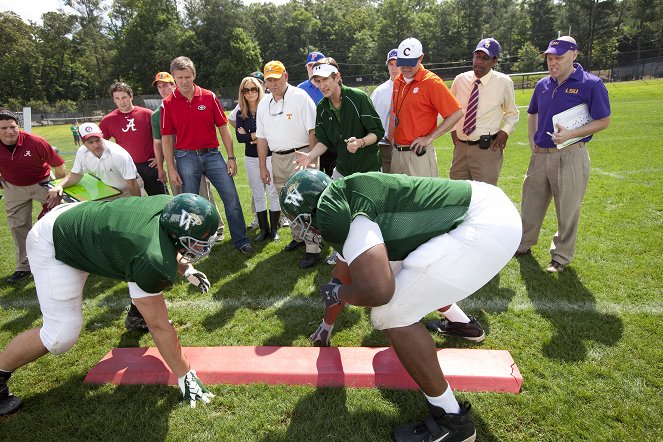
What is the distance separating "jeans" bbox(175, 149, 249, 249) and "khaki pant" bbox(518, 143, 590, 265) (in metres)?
3.64

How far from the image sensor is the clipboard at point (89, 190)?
14.2 ft

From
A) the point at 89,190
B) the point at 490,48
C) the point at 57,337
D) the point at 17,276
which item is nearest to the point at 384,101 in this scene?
the point at 490,48

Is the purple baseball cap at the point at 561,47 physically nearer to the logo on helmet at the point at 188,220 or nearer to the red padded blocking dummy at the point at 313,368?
the red padded blocking dummy at the point at 313,368

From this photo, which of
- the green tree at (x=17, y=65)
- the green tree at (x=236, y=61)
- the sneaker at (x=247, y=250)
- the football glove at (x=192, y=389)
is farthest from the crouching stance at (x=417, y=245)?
the green tree at (x=17, y=65)

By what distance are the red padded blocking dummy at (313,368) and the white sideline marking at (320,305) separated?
840mm

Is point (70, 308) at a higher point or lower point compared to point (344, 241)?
lower

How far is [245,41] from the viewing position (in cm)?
5709

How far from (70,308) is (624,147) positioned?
474 inches

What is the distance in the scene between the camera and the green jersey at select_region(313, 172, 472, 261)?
7.34 ft

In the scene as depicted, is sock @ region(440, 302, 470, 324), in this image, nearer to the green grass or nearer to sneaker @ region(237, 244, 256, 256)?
the green grass

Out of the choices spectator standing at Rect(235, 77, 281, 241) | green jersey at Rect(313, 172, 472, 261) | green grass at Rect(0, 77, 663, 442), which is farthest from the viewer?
spectator standing at Rect(235, 77, 281, 241)

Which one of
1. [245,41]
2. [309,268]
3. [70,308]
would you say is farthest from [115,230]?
[245,41]

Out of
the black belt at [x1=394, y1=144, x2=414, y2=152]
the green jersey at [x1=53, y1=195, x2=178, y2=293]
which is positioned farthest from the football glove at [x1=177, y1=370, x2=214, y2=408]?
the black belt at [x1=394, y1=144, x2=414, y2=152]

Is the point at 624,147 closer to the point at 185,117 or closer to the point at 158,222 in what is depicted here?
the point at 185,117
